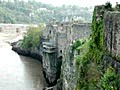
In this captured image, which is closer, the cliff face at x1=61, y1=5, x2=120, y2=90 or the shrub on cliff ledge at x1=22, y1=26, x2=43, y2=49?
the cliff face at x1=61, y1=5, x2=120, y2=90

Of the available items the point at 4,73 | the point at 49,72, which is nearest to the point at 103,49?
the point at 49,72

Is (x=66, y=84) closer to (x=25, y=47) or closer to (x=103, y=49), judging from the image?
(x=103, y=49)

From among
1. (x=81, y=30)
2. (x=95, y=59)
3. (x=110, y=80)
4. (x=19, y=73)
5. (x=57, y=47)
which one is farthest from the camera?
(x=19, y=73)

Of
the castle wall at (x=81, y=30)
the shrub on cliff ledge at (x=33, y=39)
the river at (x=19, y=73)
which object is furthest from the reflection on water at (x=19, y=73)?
the castle wall at (x=81, y=30)

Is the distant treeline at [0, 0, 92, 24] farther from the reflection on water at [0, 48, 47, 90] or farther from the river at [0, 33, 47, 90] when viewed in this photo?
the reflection on water at [0, 48, 47, 90]

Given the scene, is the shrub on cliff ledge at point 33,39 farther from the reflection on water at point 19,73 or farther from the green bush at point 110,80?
the green bush at point 110,80

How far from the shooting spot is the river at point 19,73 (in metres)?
50.2

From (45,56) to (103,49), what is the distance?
108ft

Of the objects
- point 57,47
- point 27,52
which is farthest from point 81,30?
point 27,52

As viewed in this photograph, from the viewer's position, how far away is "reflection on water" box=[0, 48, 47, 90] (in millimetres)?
50156

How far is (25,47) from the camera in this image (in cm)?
7819

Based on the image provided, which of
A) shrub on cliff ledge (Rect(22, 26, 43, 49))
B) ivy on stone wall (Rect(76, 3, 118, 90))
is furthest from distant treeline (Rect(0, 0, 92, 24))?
ivy on stone wall (Rect(76, 3, 118, 90))

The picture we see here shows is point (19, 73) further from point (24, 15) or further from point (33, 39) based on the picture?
point (24, 15)

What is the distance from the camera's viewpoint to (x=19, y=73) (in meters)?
58.8
